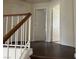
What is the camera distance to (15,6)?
7.60 metres

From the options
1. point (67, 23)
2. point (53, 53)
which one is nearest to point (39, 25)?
point (67, 23)

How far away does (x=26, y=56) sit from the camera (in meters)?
3.03

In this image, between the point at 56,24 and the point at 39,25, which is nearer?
the point at 56,24

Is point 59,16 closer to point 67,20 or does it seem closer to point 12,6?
point 67,20

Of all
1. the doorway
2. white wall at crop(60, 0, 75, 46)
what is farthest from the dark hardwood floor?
the doorway

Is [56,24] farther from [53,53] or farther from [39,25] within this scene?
[53,53]

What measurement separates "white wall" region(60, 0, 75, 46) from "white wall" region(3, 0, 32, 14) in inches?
107

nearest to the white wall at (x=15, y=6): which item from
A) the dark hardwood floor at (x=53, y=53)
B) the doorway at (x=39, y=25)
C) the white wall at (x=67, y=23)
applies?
the doorway at (x=39, y=25)

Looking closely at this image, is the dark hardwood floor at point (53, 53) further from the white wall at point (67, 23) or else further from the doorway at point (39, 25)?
the doorway at point (39, 25)

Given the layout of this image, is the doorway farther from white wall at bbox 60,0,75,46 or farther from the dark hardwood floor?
the dark hardwood floor

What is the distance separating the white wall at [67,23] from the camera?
17.6 ft

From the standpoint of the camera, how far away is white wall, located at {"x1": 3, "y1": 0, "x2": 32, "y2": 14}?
7032 millimetres

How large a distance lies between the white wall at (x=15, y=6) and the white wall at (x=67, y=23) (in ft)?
8.89

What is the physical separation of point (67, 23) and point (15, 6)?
329 cm
